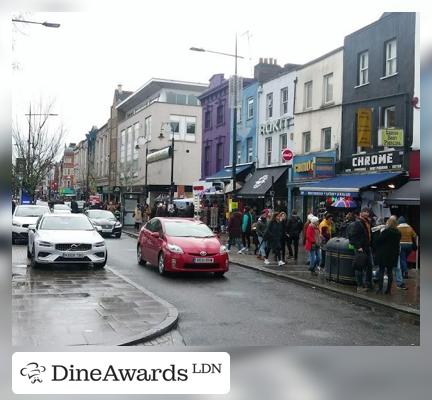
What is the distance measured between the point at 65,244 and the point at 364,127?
11.6m

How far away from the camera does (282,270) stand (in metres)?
14.7

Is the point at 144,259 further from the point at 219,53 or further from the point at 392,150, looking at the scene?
the point at 219,53

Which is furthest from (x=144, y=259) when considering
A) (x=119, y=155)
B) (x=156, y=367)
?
(x=119, y=155)

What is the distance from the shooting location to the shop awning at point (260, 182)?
27.0m

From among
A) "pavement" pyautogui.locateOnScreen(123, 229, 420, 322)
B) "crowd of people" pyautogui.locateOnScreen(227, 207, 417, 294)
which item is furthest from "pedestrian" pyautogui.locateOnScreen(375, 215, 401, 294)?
"pavement" pyautogui.locateOnScreen(123, 229, 420, 322)

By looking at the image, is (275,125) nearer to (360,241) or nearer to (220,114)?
(220,114)

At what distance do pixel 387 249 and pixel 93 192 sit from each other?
57072 millimetres

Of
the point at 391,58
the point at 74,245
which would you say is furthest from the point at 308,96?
the point at 74,245

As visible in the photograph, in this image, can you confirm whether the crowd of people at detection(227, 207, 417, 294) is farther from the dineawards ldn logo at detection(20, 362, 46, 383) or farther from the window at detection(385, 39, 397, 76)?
the dineawards ldn logo at detection(20, 362, 46, 383)

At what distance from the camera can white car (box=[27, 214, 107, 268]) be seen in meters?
12.8

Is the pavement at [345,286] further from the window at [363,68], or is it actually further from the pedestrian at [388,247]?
the window at [363,68]

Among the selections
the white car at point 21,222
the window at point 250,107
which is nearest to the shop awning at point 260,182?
the window at point 250,107

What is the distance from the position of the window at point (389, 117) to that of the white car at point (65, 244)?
11.2m

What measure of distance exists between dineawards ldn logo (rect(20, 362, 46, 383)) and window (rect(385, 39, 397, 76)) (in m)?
17.3
